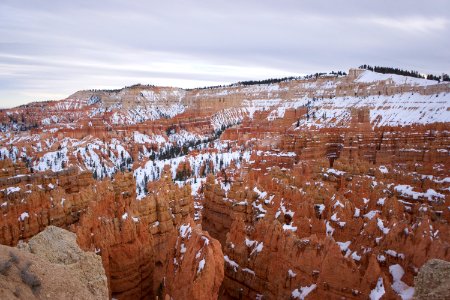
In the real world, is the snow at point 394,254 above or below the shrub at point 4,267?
below

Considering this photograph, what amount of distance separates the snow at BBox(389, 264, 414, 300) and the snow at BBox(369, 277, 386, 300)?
57 centimetres

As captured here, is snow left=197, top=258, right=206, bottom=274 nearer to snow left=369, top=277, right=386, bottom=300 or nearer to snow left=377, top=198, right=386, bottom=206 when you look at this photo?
snow left=369, top=277, right=386, bottom=300

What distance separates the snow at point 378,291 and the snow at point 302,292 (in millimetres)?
2218

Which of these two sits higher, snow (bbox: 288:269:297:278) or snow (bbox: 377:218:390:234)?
snow (bbox: 377:218:390:234)

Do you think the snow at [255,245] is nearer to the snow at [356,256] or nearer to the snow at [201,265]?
the snow at [356,256]

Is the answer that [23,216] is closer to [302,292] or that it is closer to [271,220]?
[271,220]

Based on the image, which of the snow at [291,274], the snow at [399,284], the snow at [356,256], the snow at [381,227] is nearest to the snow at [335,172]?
the snow at [381,227]

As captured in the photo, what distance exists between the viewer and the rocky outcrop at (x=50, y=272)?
675 cm

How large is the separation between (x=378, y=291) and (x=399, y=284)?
60.5 inches

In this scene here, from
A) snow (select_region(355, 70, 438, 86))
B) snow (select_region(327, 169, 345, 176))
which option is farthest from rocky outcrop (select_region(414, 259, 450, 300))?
snow (select_region(355, 70, 438, 86))

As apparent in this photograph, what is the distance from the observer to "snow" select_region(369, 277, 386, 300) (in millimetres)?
12297

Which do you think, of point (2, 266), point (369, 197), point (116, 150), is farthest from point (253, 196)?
point (116, 150)

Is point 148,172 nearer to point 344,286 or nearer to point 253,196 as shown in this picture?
point 253,196

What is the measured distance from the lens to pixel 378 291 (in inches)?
493
